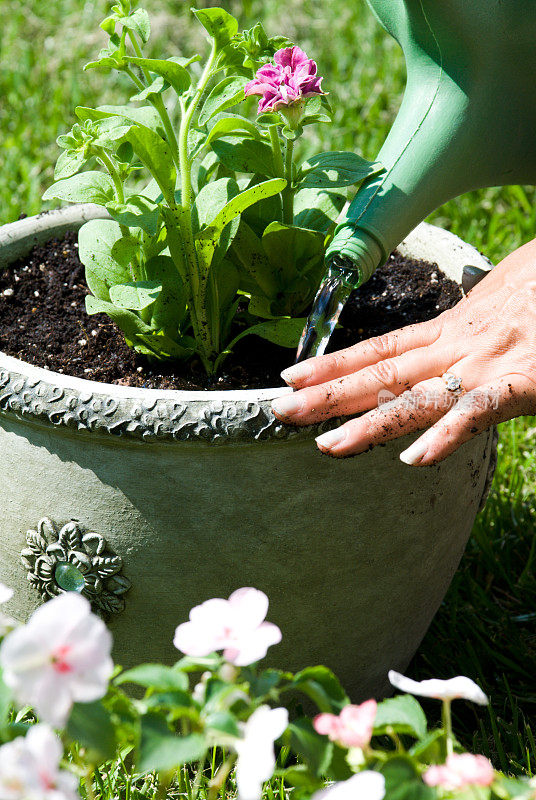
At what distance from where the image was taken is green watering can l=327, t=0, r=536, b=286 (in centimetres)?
131

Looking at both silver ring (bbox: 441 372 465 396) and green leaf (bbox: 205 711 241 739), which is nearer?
green leaf (bbox: 205 711 241 739)

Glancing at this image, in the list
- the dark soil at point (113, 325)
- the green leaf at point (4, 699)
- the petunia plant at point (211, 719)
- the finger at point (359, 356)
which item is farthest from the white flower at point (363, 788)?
the dark soil at point (113, 325)

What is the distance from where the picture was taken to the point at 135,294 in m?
1.34

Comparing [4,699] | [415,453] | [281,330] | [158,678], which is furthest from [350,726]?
[281,330]

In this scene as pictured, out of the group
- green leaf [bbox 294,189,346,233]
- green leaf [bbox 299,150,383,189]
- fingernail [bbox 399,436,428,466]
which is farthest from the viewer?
green leaf [bbox 294,189,346,233]

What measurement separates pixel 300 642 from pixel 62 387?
1.71ft

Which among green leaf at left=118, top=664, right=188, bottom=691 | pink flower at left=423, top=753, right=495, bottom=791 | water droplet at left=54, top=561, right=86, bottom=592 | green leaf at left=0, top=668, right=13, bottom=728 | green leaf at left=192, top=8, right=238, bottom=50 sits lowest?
water droplet at left=54, top=561, right=86, bottom=592

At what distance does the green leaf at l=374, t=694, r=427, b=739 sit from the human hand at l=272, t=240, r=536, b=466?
0.42m

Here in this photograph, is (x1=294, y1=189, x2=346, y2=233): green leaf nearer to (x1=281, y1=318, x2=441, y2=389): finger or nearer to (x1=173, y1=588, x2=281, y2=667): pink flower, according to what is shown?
(x1=281, y1=318, x2=441, y2=389): finger

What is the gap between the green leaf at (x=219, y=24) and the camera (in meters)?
1.27

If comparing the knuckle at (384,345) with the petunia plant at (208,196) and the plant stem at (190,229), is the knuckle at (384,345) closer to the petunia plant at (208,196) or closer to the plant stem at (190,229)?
the petunia plant at (208,196)

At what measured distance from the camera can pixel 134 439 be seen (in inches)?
45.5

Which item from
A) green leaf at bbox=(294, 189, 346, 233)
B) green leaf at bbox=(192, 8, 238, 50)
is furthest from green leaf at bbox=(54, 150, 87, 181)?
green leaf at bbox=(294, 189, 346, 233)

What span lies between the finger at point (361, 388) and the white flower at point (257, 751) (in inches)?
20.8
